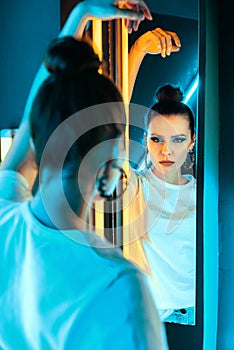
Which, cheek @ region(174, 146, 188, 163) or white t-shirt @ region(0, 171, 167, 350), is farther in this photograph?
cheek @ region(174, 146, 188, 163)

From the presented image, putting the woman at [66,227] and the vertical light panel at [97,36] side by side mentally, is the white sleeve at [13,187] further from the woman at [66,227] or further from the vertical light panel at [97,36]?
the vertical light panel at [97,36]

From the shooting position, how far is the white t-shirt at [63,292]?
0.89 m

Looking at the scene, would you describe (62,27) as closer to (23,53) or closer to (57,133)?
(23,53)

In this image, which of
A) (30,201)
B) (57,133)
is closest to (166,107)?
(57,133)

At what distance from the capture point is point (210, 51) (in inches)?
46.2

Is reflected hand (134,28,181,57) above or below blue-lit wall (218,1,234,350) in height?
above

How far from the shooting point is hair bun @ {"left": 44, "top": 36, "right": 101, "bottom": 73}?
1037 millimetres

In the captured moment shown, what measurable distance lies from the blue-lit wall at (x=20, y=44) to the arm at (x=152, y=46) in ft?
0.75

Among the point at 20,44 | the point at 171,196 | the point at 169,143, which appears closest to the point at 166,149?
the point at 169,143

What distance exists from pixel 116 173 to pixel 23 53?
19.5 inches

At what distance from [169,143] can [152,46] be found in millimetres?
257

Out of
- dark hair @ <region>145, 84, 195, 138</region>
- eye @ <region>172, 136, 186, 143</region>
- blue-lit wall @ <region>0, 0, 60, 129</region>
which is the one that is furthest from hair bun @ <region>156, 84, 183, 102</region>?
blue-lit wall @ <region>0, 0, 60, 129</region>

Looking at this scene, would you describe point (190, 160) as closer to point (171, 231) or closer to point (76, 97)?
point (171, 231)

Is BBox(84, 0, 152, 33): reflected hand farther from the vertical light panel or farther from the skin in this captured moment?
the skin
